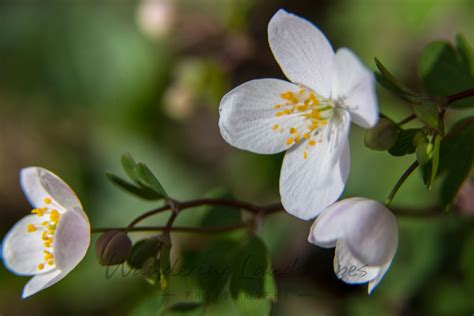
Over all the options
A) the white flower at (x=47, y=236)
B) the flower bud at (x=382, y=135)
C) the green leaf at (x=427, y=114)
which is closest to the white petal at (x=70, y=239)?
the white flower at (x=47, y=236)

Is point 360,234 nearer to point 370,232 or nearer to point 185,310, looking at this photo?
point 370,232

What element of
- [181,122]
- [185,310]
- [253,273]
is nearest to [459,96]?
[253,273]

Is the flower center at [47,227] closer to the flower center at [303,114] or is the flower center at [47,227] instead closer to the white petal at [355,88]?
the flower center at [303,114]

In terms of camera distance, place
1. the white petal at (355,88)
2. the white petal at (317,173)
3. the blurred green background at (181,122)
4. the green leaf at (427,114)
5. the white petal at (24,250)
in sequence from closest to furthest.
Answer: the white petal at (355,88) → the green leaf at (427,114) → the white petal at (317,173) → the white petal at (24,250) → the blurred green background at (181,122)

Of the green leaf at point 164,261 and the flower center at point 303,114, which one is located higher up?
the flower center at point 303,114

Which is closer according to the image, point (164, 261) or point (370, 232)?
point (370, 232)

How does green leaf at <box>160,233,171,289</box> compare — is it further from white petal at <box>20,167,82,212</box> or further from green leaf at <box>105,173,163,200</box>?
white petal at <box>20,167,82,212</box>
